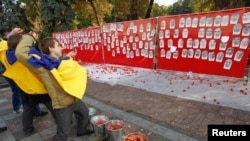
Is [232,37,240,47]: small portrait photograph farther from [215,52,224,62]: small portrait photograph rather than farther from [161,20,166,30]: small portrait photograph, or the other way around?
[161,20,166,30]: small portrait photograph

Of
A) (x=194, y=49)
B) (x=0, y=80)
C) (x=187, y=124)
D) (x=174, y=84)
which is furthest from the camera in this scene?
(x=0, y=80)

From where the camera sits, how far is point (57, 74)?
2.50m

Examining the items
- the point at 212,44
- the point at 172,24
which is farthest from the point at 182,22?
the point at 212,44

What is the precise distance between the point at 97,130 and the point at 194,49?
14.2 ft

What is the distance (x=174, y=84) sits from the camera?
5695 millimetres

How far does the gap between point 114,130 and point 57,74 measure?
1.13m

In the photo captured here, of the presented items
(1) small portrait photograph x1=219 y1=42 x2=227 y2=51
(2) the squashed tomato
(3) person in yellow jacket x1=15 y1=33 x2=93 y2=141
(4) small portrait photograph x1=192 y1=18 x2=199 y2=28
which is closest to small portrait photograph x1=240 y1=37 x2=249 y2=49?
(1) small portrait photograph x1=219 y1=42 x2=227 y2=51

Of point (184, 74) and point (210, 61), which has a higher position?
point (210, 61)

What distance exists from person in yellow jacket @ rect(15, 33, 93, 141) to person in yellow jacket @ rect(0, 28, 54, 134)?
0.41m

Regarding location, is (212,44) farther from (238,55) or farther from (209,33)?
(238,55)

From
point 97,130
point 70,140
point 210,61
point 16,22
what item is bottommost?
point 70,140

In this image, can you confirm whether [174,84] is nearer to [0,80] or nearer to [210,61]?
[210,61]

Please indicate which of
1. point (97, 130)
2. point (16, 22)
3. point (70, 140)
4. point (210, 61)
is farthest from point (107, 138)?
point (16, 22)

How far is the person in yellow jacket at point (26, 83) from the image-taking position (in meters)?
3.00
